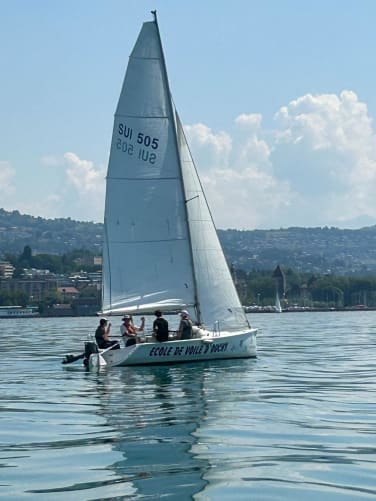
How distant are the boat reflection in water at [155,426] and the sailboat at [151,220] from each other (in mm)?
4007

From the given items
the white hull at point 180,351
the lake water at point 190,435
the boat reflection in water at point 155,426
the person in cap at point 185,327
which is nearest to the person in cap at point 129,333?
the white hull at point 180,351

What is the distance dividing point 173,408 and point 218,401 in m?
1.30

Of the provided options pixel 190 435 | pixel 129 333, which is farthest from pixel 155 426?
pixel 129 333

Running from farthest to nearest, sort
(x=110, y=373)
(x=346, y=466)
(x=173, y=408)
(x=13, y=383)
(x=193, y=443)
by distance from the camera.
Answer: (x=110, y=373) → (x=13, y=383) → (x=173, y=408) → (x=193, y=443) → (x=346, y=466)

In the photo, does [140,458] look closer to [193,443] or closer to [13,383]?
[193,443]

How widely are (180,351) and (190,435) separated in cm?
1362

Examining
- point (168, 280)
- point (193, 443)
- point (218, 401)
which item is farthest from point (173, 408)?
point (168, 280)

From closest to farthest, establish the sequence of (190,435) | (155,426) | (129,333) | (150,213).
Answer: (190,435)
(155,426)
(129,333)
(150,213)

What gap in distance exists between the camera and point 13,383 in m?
25.2

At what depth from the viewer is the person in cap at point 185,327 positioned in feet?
97.6

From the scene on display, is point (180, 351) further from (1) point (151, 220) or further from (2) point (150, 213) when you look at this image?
(2) point (150, 213)

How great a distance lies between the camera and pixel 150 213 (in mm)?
31672

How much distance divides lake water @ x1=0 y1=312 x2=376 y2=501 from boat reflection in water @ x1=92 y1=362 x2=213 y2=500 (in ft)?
0.07

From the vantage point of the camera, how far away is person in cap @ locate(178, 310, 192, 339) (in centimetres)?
2973
